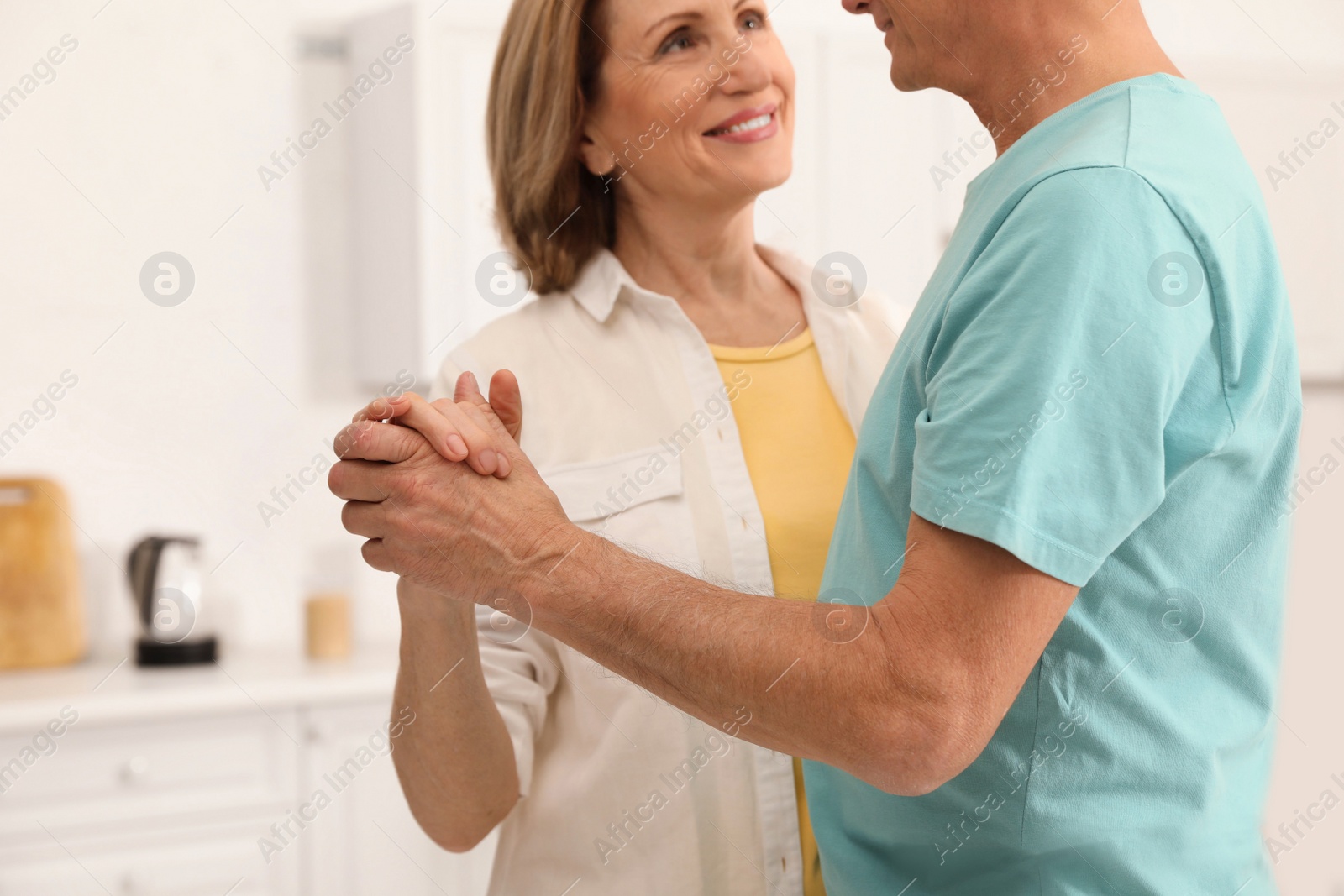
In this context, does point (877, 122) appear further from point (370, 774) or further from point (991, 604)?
point (991, 604)

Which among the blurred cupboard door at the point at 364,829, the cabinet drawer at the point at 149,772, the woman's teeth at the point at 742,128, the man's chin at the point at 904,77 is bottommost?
the blurred cupboard door at the point at 364,829

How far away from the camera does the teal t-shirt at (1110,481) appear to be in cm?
55

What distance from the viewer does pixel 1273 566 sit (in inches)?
26.4

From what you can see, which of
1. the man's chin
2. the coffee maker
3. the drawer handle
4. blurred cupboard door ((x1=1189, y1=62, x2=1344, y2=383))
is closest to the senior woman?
the man's chin

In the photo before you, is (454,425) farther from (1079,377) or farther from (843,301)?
(843,301)

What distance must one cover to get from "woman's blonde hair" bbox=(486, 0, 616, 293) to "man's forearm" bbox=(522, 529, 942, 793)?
1.76 ft

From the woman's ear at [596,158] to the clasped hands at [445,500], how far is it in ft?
1.54

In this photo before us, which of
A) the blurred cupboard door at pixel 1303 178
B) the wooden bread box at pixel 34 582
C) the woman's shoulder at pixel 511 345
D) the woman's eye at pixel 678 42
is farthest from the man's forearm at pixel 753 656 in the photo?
the blurred cupboard door at pixel 1303 178

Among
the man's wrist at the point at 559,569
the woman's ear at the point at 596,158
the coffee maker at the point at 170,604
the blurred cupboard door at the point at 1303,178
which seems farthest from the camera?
the blurred cupboard door at the point at 1303,178

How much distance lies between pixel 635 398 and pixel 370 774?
3.94ft

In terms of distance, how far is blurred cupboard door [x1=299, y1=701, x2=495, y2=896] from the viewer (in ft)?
6.28

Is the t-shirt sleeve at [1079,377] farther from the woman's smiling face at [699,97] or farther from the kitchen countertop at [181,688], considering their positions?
the kitchen countertop at [181,688]

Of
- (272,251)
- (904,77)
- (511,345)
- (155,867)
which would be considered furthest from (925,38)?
(272,251)

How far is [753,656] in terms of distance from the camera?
619 millimetres
